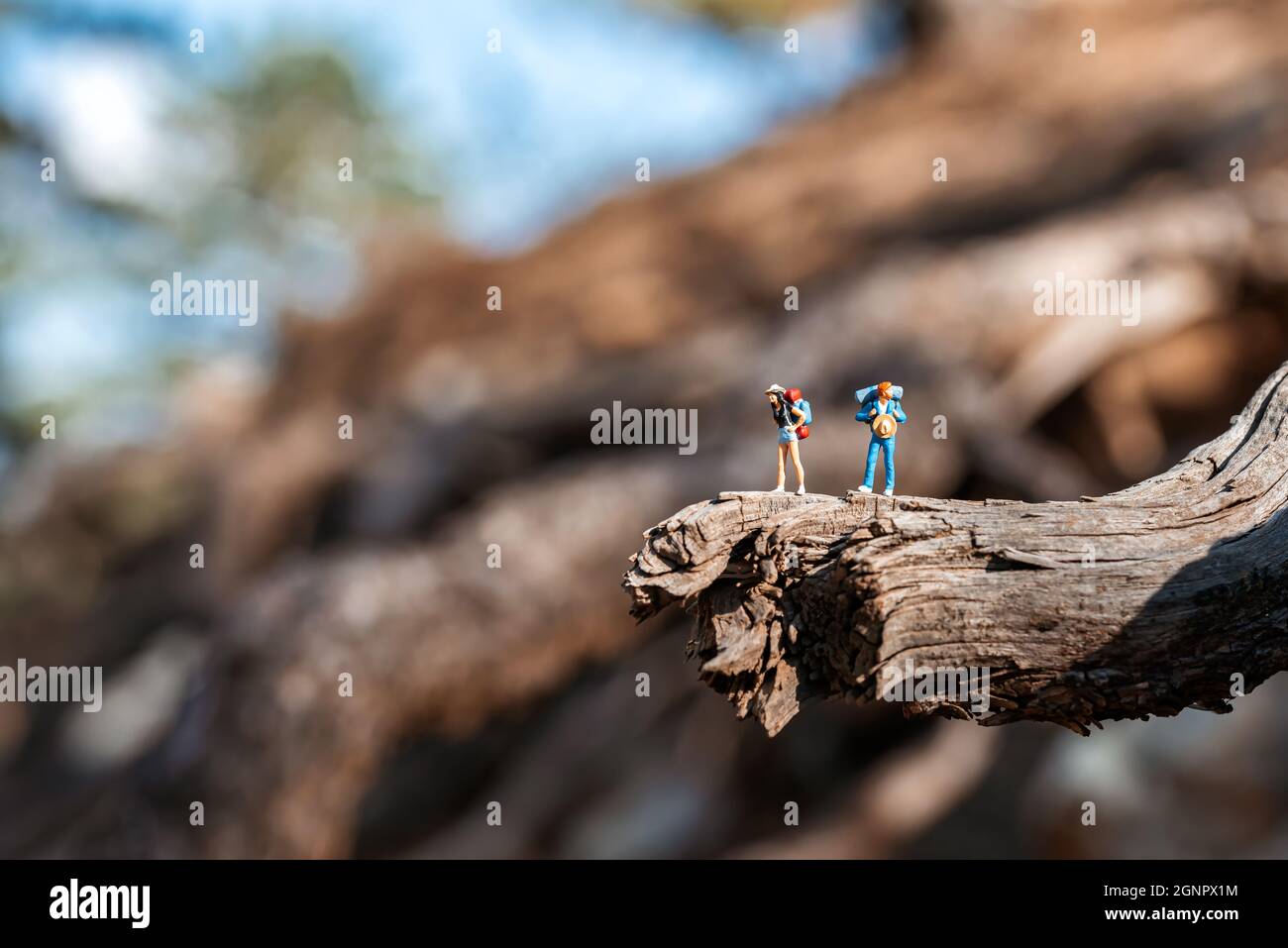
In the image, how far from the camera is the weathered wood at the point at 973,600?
1726mm

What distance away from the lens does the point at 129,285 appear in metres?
16.0

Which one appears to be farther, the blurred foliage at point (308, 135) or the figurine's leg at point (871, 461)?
the blurred foliage at point (308, 135)

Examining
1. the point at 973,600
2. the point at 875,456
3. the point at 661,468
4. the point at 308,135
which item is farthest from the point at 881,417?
the point at 308,135

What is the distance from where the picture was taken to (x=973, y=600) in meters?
1.80

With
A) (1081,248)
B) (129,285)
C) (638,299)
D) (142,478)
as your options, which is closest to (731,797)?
(638,299)

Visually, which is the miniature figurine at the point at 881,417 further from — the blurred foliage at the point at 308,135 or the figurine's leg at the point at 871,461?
the blurred foliage at the point at 308,135

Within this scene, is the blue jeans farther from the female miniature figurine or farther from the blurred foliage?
the blurred foliage

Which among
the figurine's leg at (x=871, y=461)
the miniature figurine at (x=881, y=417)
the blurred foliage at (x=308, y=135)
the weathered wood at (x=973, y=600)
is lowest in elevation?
the weathered wood at (x=973, y=600)

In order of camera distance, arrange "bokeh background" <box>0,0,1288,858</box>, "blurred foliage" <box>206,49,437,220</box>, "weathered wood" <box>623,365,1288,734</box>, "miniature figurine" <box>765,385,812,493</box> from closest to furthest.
A: "weathered wood" <box>623,365,1288,734</box> → "miniature figurine" <box>765,385,812,493</box> → "bokeh background" <box>0,0,1288,858</box> → "blurred foliage" <box>206,49,437,220</box>

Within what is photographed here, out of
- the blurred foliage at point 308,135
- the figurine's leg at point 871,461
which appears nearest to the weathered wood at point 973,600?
the figurine's leg at point 871,461

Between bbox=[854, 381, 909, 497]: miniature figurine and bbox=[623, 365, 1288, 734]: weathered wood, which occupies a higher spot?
bbox=[854, 381, 909, 497]: miniature figurine

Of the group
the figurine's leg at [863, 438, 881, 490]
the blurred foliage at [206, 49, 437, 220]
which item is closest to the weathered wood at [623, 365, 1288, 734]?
the figurine's leg at [863, 438, 881, 490]

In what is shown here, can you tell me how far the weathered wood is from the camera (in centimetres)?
173

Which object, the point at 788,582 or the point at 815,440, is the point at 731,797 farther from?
the point at 788,582
